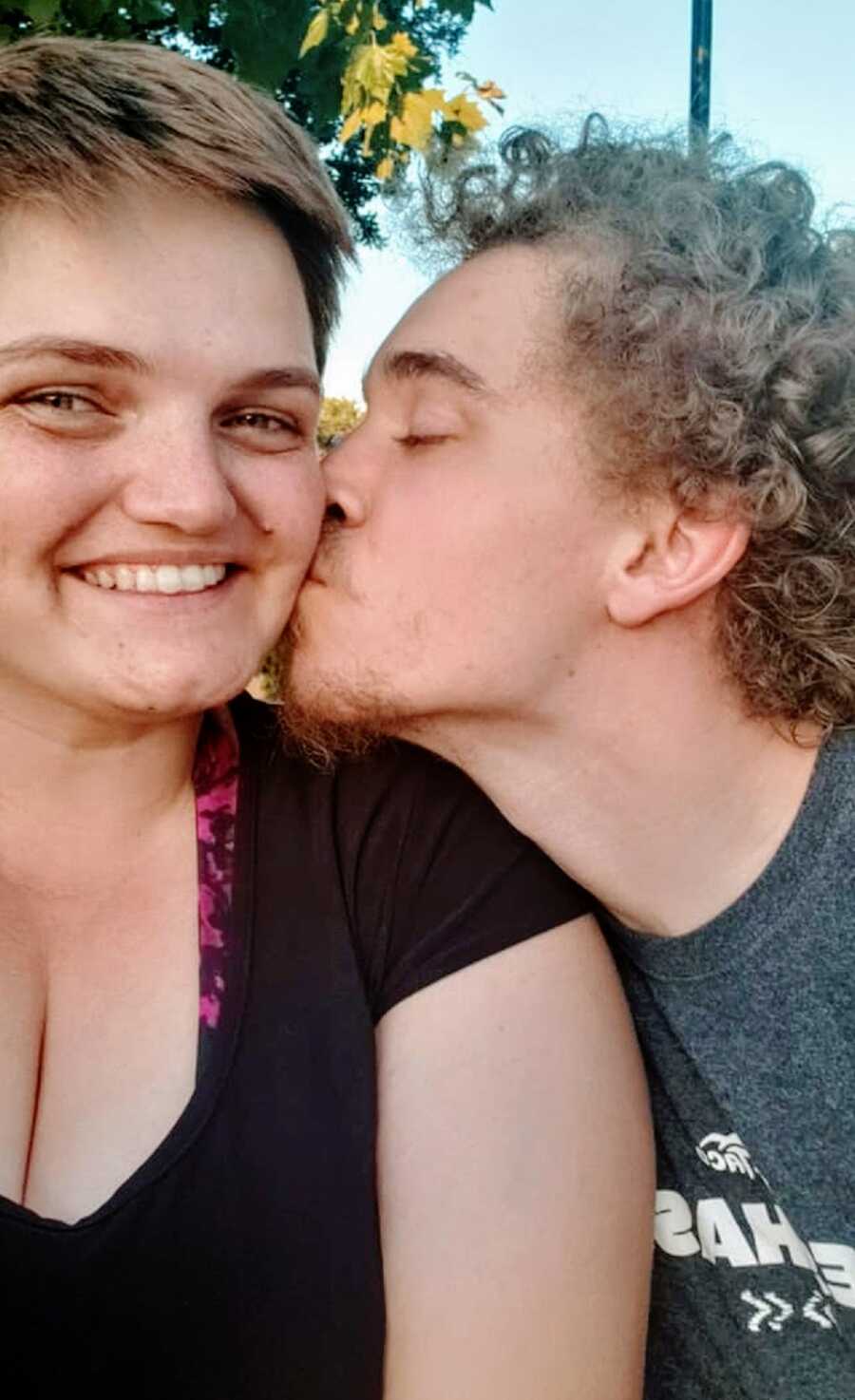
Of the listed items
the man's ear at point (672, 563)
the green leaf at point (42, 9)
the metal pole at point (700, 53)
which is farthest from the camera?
the metal pole at point (700, 53)

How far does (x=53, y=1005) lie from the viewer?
1.77 metres

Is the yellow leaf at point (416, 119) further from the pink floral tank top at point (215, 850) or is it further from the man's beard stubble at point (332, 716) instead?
the pink floral tank top at point (215, 850)

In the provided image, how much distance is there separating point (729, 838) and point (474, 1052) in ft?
1.95

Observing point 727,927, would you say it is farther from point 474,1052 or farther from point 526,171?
point 526,171

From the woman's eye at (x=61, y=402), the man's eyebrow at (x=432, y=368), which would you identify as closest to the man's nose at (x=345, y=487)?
the man's eyebrow at (x=432, y=368)

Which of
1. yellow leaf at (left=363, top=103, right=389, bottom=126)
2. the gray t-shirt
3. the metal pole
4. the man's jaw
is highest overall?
the metal pole

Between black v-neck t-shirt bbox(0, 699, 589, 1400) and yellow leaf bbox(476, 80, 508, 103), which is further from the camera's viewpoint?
yellow leaf bbox(476, 80, 508, 103)

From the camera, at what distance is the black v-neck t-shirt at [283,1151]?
1.50 m

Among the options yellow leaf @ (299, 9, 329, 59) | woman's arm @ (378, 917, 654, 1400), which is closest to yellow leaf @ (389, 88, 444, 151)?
yellow leaf @ (299, 9, 329, 59)

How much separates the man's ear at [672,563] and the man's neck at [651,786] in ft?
0.38

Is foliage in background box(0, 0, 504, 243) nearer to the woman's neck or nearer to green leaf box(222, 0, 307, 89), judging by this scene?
green leaf box(222, 0, 307, 89)

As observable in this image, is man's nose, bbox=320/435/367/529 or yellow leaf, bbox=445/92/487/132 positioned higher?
yellow leaf, bbox=445/92/487/132

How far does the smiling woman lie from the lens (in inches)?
61.5

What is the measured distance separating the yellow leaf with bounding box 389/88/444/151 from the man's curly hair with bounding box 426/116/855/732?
6.53ft
